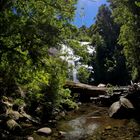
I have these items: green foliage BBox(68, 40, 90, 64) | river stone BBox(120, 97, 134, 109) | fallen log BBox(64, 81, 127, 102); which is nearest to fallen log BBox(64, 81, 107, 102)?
fallen log BBox(64, 81, 127, 102)

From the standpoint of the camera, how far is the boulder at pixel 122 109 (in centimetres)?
2828

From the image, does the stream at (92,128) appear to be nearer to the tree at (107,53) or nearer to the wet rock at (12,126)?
the wet rock at (12,126)

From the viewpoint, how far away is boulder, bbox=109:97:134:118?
1113 inches

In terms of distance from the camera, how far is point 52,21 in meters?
19.9

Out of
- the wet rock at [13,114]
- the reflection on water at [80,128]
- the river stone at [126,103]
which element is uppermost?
the river stone at [126,103]

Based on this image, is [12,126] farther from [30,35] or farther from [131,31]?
[131,31]

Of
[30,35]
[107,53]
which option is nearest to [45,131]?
[30,35]

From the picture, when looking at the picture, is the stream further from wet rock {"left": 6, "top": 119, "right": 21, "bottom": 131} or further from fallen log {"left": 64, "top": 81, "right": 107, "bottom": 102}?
fallen log {"left": 64, "top": 81, "right": 107, "bottom": 102}

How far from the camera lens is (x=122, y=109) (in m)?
28.7

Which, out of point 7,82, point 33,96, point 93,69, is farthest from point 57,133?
point 93,69

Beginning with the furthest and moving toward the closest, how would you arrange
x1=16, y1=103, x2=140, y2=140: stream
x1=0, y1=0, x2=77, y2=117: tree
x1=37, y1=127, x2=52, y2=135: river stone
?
1. x1=37, y1=127, x2=52, y2=135: river stone
2. x1=16, y1=103, x2=140, y2=140: stream
3. x1=0, y1=0, x2=77, y2=117: tree

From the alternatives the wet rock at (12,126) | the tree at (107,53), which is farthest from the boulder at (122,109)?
the tree at (107,53)

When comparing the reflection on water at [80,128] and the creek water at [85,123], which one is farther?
the creek water at [85,123]

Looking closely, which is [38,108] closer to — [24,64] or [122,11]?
[24,64]
